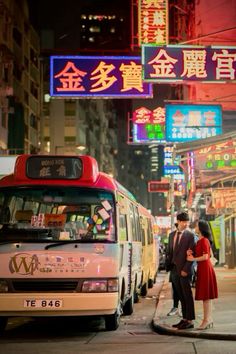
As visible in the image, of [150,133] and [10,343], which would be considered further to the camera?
[150,133]

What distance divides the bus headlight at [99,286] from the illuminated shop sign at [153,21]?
39.8ft

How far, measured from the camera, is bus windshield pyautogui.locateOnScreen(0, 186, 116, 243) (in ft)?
33.9

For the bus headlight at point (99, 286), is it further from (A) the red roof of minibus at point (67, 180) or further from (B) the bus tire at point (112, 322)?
(A) the red roof of minibus at point (67, 180)

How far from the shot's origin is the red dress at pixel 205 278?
34.3 ft

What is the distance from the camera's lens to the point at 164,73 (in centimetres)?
1756

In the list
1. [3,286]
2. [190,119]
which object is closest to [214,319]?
[3,286]

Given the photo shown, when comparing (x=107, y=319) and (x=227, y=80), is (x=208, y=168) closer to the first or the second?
(x=227, y=80)

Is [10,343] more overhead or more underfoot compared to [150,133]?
more underfoot

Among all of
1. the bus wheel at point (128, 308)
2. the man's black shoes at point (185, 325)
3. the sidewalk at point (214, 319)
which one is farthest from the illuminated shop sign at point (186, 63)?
the man's black shoes at point (185, 325)

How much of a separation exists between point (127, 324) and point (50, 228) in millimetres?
3239

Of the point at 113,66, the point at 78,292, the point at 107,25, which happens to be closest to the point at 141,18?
the point at 113,66

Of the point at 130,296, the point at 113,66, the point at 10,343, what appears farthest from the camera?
the point at 113,66

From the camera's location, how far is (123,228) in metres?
11.8

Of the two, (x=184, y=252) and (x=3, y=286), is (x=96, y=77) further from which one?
(x=3, y=286)
